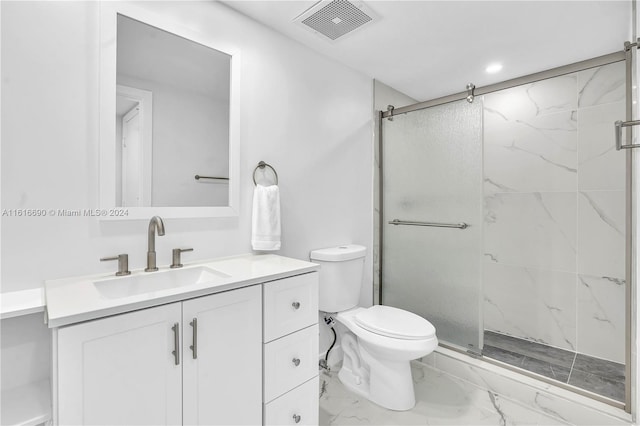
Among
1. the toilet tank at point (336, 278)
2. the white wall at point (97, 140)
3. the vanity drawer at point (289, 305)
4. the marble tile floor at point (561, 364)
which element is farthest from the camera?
the toilet tank at point (336, 278)

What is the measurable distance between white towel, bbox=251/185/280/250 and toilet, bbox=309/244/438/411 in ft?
1.37

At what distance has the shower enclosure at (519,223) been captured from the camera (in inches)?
81.9

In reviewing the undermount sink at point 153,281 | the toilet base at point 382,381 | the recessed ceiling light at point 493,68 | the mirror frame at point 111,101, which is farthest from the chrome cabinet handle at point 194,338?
the recessed ceiling light at point 493,68

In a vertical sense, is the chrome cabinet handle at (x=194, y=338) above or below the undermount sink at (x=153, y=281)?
below

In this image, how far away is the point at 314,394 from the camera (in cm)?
143

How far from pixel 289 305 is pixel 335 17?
1.51 m

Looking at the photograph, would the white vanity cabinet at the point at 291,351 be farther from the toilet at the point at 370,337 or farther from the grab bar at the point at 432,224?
the grab bar at the point at 432,224

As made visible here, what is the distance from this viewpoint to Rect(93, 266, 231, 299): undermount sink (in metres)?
1.18

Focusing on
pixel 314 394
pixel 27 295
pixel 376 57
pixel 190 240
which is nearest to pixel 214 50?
pixel 190 240

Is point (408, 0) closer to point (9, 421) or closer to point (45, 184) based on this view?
point (45, 184)

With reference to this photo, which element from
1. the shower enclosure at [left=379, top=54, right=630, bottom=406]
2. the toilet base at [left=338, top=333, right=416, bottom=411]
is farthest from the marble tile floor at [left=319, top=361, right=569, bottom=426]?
the shower enclosure at [left=379, top=54, right=630, bottom=406]

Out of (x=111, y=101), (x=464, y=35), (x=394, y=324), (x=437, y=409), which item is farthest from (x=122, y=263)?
(x=464, y=35)

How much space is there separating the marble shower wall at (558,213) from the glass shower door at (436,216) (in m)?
0.79

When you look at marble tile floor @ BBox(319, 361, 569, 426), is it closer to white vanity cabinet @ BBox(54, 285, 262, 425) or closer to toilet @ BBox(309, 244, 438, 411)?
toilet @ BBox(309, 244, 438, 411)
